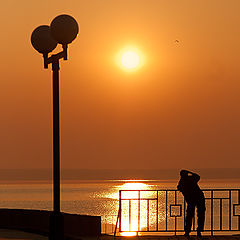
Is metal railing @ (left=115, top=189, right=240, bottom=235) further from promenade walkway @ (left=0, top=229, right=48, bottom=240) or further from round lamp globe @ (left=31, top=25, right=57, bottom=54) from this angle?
round lamp globe @ (left=31, top=25, right=57, bottom=54)

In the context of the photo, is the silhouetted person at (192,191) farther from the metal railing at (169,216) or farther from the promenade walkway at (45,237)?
the promenade walkway at (45,237)

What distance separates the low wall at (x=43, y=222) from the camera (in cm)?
1563

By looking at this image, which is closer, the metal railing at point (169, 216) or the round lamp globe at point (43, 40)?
the round lamp globe at point (43, 40)

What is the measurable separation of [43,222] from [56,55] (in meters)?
5.50

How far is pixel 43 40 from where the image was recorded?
42.4 feet

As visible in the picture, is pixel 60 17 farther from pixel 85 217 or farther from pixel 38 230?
pixel 38 230

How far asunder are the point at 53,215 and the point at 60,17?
11.2ft

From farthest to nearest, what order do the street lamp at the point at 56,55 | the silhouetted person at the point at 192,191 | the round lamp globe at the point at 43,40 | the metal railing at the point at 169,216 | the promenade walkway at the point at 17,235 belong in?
1. the metal railing at the point at 169,216
2. the promenade walkway at the point at 17,235
3. the silhouetted person at the point at 192,191
4. the round lamp globe at the point at 43,40
5. the street lamp at the point at 56,55

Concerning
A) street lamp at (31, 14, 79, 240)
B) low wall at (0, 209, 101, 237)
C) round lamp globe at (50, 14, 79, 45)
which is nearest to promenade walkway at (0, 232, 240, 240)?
low wall at (0, 209, 101, 237)

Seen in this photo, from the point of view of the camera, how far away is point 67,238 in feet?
48.1

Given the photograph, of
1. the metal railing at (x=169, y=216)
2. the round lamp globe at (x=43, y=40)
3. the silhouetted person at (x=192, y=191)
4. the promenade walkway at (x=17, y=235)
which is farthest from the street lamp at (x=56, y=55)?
the silhouetted person at (x=192, y=191)

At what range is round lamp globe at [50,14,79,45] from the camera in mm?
12289

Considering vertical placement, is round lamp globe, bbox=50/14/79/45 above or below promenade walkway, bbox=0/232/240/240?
above

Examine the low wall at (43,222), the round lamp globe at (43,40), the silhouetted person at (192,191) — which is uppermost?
the round lamp globe at (43,40)
